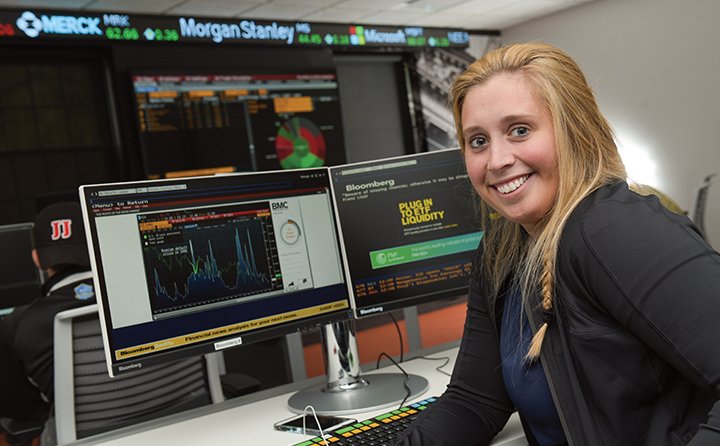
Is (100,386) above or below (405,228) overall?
below

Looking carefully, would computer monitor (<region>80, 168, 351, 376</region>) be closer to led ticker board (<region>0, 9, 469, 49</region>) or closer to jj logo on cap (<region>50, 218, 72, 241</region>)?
jj logo on cap (<region>50, 218, 72, 241</region>)

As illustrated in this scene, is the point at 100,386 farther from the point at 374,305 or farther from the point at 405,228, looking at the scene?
the point at 405,228

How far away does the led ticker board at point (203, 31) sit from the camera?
176 inches

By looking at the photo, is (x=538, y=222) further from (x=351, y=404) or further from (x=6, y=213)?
(x=6, y=213)

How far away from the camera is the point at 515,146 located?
1.23m

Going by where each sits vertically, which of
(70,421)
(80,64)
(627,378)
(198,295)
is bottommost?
(70,421)

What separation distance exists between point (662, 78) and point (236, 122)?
3.65 meters

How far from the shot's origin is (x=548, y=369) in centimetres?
118

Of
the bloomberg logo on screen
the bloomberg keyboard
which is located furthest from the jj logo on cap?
the bloomberg logo on screen

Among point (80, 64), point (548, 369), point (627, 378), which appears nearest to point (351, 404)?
point (548, 369)

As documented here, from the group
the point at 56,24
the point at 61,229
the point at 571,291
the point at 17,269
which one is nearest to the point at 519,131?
the point at 571,291

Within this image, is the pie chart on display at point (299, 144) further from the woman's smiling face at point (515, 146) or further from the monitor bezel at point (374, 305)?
the woman's smiling face at point (515, 146)

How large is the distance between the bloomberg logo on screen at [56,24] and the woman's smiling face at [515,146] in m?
3.94

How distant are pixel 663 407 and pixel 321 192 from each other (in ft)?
2.98
